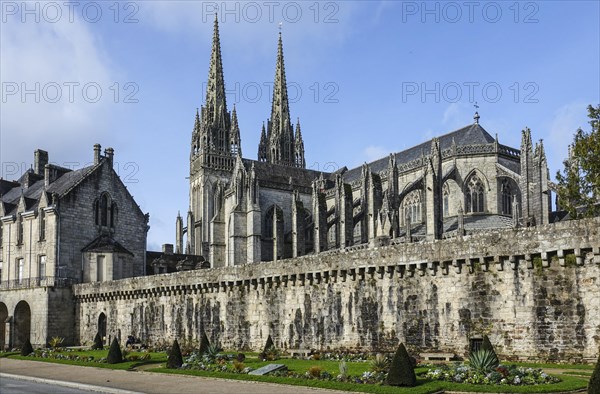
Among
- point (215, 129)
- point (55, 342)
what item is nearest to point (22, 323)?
point (55, 342)

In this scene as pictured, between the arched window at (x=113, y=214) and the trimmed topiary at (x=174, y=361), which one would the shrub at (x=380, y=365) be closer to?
the trimmed topiary at (x=174, y=361)

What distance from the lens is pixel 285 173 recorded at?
92562mm

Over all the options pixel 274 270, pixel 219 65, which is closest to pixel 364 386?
pixel 274 270

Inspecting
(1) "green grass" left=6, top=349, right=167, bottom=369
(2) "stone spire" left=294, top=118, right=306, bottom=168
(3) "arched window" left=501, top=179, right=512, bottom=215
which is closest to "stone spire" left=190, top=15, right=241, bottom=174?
(2) "stone spire" left=294, top=118, right=306, bottom=168

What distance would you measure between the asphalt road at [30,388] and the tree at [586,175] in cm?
2716

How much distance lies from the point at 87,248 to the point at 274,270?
26878 millimetres

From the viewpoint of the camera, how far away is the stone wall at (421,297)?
25.6 m

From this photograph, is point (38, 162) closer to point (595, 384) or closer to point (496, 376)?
point (496, 376)

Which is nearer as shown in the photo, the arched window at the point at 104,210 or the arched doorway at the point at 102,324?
the arched doorway at the point at 102,324

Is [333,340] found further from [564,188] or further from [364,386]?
[564,188]

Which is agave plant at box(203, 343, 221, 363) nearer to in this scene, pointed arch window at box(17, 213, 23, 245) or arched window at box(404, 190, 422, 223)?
pointed arch window at box(17, 213, 23, 245)

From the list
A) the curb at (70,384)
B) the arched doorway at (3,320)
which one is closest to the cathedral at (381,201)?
the arched doorway at (3,320)

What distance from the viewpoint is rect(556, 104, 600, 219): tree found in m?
37.7

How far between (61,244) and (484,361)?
42.9m
